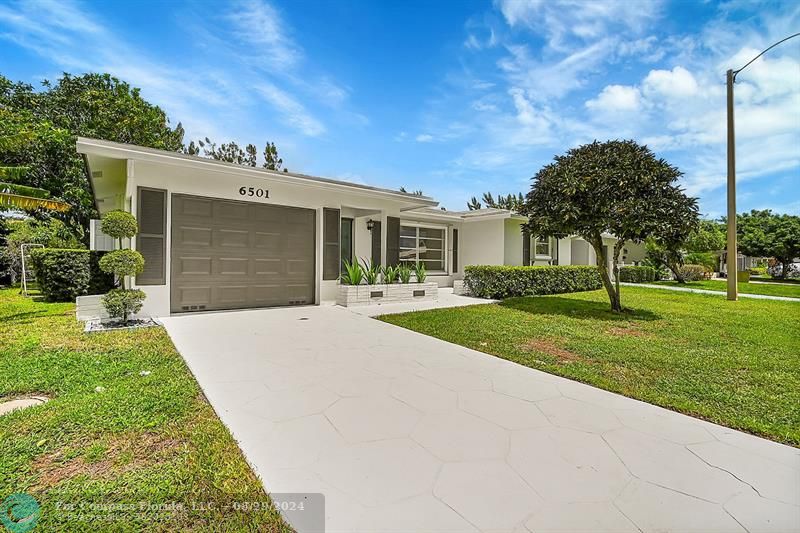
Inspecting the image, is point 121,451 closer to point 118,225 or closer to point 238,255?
point 118,225

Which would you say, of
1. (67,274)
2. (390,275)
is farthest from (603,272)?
(67,274)

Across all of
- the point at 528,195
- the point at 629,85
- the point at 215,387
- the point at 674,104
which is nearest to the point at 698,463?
the point at 215,387

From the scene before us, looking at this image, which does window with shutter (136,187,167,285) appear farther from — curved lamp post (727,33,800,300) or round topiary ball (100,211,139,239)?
curved lamp post (727,33,800,300)

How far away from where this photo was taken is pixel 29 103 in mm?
19688

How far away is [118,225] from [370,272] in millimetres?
6155

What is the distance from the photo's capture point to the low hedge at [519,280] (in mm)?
12781

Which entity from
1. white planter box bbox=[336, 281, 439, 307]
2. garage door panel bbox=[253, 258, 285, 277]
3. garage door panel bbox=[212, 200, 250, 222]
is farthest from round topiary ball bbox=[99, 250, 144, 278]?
white planter box bbox=[336, 281, 439, 307]

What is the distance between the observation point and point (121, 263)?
7.13 metres

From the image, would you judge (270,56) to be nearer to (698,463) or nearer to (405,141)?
(405,141)

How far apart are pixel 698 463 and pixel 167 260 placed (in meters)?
9.69

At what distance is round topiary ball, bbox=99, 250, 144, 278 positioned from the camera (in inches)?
278

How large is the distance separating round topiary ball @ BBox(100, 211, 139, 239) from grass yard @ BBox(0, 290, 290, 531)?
9.35 feet

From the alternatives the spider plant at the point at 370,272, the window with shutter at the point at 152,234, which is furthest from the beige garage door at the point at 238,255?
the spider plant at the point at 370,272

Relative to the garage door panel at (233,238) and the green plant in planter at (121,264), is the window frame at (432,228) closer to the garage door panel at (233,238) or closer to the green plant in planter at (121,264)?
the garage door panel at (233,238)
